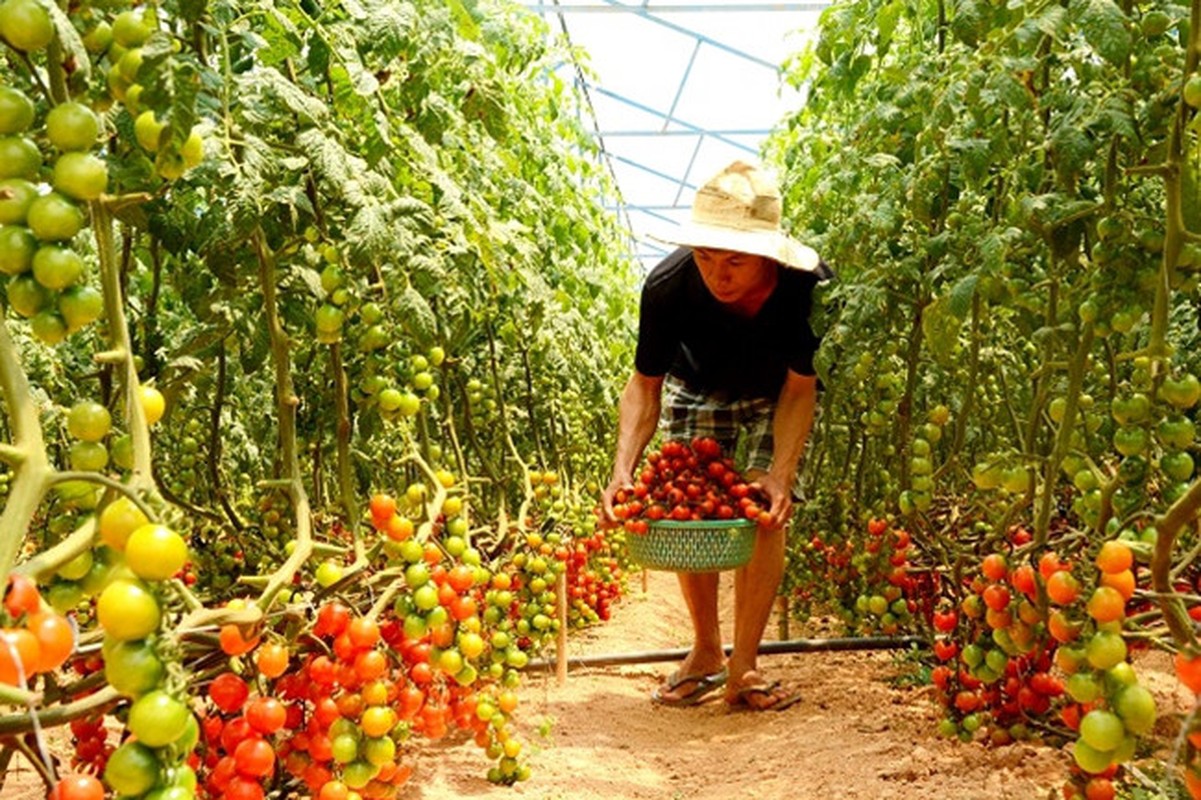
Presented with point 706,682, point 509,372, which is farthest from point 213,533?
point 706,682

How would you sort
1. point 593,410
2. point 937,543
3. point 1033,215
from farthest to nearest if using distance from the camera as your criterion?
1. point 593,410
2. point 937,543
3. point 1033,215

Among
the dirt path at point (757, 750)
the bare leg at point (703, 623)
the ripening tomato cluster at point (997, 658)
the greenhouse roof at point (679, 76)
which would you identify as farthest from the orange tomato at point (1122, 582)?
the greenhouse roof at point (679, 76)

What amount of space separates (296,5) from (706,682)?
2234mm

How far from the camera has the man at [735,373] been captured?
2711mm

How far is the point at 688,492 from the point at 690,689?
2.35 ft

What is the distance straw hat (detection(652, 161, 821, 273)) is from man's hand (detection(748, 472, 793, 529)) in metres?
0.55

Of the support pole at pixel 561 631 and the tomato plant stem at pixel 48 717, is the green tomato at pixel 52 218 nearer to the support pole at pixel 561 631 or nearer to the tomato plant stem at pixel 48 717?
the tomato plant stem at pixel 48 717

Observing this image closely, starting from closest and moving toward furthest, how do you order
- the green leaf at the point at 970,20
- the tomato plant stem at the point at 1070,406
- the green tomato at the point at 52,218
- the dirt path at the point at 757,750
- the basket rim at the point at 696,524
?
the green tomato at the point at 52,218 → the tomato plant stem at the point at 1070,406 → the green leaf at the point at 970,20 → the dirt path at the point at 757,750 → the basket rim at the point at 696,524

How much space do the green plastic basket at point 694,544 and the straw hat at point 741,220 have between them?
0.65 m

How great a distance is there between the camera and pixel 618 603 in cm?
498

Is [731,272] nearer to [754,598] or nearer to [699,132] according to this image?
[754,598]

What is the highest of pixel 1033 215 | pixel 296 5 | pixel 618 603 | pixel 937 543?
pixel 296 5

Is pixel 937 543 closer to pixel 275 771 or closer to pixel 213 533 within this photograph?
pixel 275 771

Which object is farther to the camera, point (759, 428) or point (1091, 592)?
point (759, 428)
